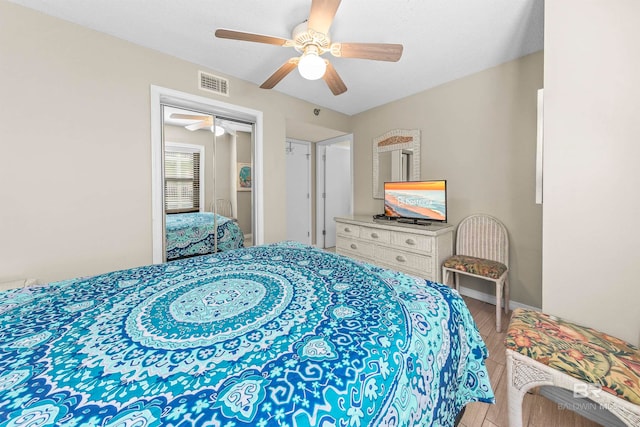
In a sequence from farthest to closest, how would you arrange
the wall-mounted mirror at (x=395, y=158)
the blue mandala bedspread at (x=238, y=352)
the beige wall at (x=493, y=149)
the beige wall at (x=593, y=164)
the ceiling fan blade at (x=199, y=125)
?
the wall-mounted mirror at (x=395, y=158)
the ceiling fan blade at (x=199, y=125)
the beige wall at (x=493, y=149)
the beige wall at (x=593, y=164)
the blue mandala bedspread at (x=238, y=352)

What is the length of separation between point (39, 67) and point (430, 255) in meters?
3.59

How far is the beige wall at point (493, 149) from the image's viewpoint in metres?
2.30

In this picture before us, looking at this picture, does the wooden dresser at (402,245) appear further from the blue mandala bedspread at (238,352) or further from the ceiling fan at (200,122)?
the ceiling fan at (200,122)

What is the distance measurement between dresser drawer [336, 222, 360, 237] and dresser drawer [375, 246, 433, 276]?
14.6 inches

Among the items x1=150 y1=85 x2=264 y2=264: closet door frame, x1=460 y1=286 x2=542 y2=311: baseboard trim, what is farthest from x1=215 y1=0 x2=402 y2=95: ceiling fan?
x1=460 y1=286 x2=542 y2=311: baseboard trim

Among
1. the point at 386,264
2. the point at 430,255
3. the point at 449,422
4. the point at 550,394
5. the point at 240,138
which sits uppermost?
the point at 240,138

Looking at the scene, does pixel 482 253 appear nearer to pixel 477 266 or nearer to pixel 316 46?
pixel 477 266

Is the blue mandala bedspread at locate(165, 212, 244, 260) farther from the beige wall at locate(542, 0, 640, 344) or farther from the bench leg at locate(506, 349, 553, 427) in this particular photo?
the beige wall at locate(542, 0, 640, 344)

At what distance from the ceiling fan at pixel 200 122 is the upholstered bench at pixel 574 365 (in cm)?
305

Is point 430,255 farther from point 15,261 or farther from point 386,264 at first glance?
point 15,261

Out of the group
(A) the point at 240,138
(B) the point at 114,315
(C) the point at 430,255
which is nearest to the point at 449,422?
(B) the point at 114,315

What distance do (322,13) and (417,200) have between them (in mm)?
2081

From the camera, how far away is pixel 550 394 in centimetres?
142

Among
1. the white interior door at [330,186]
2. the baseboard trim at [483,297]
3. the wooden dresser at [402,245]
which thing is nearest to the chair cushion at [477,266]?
the wooden dresser at [402,245]
